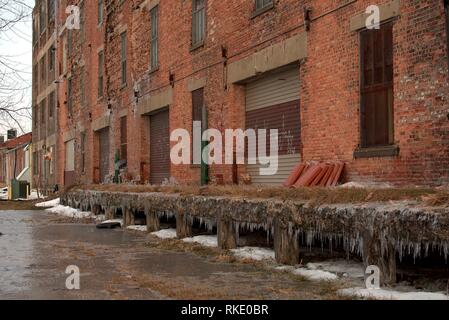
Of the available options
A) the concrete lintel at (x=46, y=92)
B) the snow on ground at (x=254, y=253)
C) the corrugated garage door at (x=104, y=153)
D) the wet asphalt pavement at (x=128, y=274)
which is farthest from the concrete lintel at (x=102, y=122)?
Result: the snow on ground at (x=254, y=253)

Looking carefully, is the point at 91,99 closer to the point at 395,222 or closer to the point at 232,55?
the point at 232,55

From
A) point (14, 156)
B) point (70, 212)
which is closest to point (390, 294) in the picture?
point (70, 212)

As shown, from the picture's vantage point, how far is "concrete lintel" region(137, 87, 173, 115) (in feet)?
58.1

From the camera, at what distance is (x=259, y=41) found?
12883 mm

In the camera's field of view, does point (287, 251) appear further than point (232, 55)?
No

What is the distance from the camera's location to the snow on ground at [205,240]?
10.1 metres

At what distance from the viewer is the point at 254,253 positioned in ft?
29.0

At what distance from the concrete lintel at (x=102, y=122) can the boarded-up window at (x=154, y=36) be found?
15.2ft

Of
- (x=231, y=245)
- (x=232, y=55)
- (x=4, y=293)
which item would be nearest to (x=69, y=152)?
(x=232, y=55)

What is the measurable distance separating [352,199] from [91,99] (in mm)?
19984

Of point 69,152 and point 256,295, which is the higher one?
point 69,152

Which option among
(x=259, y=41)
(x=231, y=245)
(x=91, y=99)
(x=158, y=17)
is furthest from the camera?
(x=91, y=99)

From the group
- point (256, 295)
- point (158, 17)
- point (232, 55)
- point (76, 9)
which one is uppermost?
point (76, 9)

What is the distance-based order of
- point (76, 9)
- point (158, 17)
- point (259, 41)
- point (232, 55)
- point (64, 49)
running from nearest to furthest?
point (259, 41) → point (232, 55) → point (158, 17) → point (76, 9) → point (64, 49)
